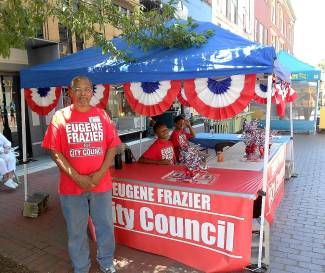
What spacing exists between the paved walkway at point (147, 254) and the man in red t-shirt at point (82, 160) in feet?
2.01

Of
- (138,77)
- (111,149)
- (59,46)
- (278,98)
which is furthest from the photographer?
(59,46)

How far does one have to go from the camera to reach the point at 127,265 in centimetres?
360

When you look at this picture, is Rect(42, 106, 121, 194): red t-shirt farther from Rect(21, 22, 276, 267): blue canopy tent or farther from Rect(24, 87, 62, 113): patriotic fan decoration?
Rect(24, 87, 62, 113): patriotic fan decoration

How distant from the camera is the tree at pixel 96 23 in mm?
3322

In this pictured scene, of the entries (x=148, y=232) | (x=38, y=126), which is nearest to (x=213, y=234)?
(x=148, y=232)

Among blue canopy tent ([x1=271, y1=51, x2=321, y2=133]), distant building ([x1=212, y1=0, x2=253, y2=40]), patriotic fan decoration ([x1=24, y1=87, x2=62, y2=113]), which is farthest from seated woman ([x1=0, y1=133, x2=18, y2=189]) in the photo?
distant building ([x1=212, y1=0, x2=253, y2=40])

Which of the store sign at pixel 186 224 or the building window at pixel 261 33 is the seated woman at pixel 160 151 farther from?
the building window at pixel 261 33

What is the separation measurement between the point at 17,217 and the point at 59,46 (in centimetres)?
569

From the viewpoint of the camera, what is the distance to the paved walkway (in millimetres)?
3566

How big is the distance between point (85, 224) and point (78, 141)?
0.87 m

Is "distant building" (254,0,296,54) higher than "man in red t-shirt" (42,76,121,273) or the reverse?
higher

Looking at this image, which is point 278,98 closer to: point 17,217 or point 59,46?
point 17,217

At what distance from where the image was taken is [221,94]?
3812 mm

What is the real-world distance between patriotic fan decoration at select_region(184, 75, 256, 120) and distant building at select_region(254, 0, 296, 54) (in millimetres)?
22602
